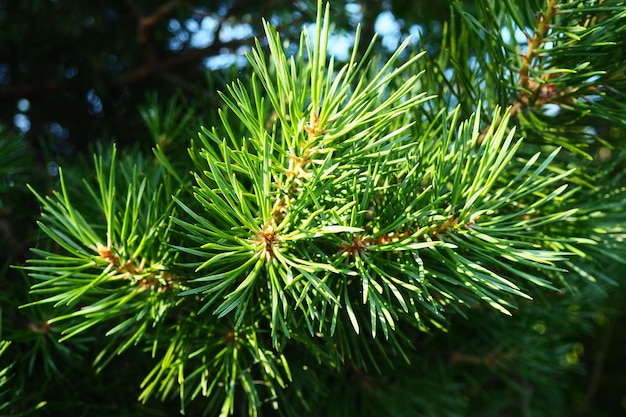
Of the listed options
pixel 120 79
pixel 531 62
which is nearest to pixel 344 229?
pixel 531 62

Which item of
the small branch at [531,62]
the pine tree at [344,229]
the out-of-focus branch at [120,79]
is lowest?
the pine tree at [344,229]

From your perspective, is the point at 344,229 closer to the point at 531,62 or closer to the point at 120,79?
the point at 531,62

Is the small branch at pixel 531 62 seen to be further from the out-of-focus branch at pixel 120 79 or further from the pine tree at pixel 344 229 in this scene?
the out-of-focus branch at pixel 120 79

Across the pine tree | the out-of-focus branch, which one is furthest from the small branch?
the out-of-focus branch

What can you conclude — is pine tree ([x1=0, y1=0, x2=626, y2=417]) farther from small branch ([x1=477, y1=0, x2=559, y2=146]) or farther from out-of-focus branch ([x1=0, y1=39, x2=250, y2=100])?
out-of-focus branch ([x1=0, y1=39, x2=250, y2=100])

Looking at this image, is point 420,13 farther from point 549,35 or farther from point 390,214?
point 390,214

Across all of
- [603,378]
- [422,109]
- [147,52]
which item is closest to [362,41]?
[147,52]

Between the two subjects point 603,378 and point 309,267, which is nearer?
point 309,267

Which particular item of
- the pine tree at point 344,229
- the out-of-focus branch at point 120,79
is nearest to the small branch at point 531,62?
the pine tree at point 344,229
